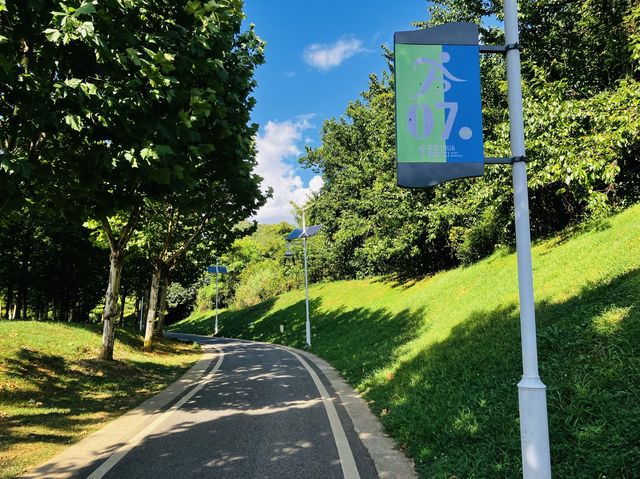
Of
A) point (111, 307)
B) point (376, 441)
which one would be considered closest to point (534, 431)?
point (376, 441)

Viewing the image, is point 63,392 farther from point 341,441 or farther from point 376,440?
point 376,440

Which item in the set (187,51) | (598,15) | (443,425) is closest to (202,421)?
(443,425)

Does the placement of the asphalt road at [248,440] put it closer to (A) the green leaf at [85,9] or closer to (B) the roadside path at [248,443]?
(B) the roadside path at [248,443]

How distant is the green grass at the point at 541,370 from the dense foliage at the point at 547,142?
1.76 m

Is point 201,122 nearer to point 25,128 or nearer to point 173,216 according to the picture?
point 25,128

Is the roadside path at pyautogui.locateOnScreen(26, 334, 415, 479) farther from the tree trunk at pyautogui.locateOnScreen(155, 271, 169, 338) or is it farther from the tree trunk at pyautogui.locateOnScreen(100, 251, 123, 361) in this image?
the tree trunk at pyautogui.locateOnScreen(155, 271, 169, 338)

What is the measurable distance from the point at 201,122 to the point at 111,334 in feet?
30.1

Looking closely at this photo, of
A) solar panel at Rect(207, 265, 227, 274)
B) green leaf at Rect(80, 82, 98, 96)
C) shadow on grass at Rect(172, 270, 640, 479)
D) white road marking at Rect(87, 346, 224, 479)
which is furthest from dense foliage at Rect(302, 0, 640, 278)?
solar panel at Rect(207, 265, 227, 274)

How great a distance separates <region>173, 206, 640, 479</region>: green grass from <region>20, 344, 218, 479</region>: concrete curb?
3.91 meters

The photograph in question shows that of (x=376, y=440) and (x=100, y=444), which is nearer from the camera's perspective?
(x=376, y=440)

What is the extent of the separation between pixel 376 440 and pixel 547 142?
911cm

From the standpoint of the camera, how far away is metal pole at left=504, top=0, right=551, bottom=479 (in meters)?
3.16

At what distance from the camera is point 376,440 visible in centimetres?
589

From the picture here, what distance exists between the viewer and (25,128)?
5.57m
